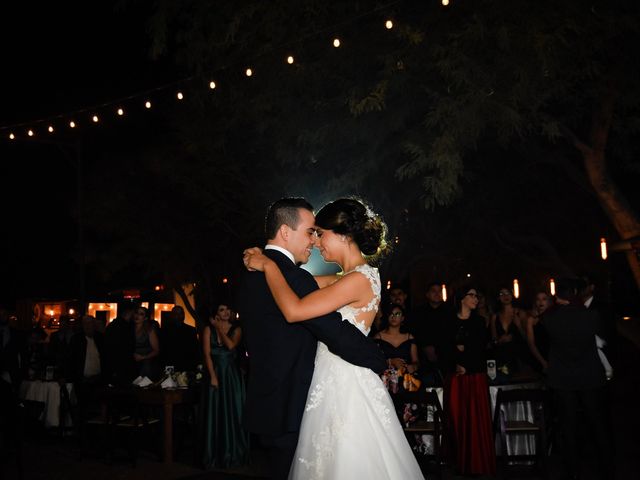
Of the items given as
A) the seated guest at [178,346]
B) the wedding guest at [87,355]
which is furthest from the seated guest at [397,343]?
the wedding guest at [87,355]

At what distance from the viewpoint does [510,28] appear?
8.79m

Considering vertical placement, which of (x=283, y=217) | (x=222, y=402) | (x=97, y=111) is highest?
(x=97, y=111)

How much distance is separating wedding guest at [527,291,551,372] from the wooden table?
395 cm

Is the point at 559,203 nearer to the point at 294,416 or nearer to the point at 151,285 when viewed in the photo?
the point at 294,416

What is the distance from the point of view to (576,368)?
6781 millimetres

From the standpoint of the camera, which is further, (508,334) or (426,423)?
(508,334)

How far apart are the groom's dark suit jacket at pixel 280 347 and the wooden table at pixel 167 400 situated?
17.9 feet

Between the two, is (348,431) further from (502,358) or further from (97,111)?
(97,111)

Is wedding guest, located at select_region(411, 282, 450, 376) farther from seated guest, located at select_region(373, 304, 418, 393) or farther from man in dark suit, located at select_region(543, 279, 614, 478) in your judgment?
man in dark suit, located at select_region(543, 279, 614, 478)

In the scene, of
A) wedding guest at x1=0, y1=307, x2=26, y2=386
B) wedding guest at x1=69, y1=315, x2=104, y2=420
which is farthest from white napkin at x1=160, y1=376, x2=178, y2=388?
wedding guest at x1=0, y1=307, x2=26, y2=386

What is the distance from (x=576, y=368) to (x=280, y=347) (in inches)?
164

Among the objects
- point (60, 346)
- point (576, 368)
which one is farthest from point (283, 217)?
point (60, 346)

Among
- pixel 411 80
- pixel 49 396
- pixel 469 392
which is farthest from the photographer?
pixel 49 396

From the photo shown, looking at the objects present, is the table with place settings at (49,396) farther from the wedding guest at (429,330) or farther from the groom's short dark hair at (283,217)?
the groom's short dark hair at (283,217)
